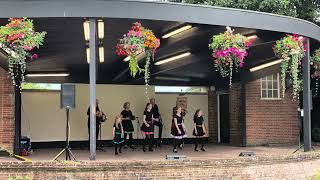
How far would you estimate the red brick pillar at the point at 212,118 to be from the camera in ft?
56.0

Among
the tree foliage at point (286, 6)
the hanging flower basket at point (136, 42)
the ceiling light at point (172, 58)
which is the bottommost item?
the hanging flower basket at point (136, 42)

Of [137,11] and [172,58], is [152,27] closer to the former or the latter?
[137,11]

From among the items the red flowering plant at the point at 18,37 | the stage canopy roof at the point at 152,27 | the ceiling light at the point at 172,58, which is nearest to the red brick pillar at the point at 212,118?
the stage canopy roof at the point at 152,27

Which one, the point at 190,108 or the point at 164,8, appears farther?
the point at 190,108

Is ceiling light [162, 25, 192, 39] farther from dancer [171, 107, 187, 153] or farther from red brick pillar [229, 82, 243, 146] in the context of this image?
red brick pillar [229, 82, 243, 146]

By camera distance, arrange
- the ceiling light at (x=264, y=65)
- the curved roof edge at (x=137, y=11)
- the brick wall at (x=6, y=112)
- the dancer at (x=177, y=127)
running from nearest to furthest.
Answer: the curved roof edge at (x=137, y=11)
the brick wall at (x=6, y=112)
the dancer at (x=177, y=127)
the ceiling light at (x=264, y=65)

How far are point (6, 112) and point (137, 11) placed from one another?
530 centimetres

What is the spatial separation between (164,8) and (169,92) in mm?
8037

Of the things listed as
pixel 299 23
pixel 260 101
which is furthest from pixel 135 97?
pixel 299 23

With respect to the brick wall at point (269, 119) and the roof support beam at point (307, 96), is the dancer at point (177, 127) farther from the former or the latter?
the brick wall at point (269, 119)

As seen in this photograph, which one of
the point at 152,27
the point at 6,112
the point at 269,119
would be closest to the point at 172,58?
the point at 152,27

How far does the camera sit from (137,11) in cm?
884

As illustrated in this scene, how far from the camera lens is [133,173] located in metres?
8.80

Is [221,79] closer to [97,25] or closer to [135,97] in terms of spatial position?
[135,97]
